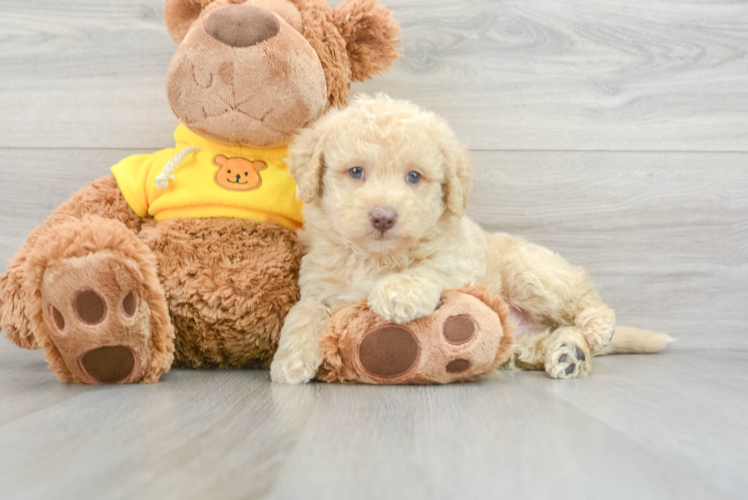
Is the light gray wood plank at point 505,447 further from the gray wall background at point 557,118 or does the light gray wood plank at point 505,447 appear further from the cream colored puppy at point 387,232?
the gray wall background at point 557,118

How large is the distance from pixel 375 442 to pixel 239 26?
96cm

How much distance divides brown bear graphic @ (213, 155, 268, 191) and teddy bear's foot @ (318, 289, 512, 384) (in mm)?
451

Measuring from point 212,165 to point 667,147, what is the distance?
150cm

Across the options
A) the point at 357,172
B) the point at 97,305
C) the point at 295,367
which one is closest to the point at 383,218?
the point at 357,172

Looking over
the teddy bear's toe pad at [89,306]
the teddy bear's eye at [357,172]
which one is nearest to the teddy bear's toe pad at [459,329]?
the teddy bear's eye at [357,172]

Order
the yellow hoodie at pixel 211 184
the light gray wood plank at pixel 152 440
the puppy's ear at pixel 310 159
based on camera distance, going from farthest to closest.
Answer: the yellow hoodie at pixel 211 184 < the puppy's ear at pixel 310 159 < the light gray wood plank at pixel 152 440

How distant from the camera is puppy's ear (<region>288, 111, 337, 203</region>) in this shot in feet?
4.08

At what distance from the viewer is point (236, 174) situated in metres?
1.40

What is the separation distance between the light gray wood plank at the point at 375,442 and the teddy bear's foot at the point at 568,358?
0.12 m

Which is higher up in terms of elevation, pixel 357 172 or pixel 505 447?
pixel 357 172

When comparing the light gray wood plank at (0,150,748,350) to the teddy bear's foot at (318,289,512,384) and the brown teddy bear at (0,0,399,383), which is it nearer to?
the brown teddy bear at (0,0,399,383)

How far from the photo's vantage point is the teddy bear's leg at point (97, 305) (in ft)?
3.34

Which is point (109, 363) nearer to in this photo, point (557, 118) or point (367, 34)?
point (367, 34)

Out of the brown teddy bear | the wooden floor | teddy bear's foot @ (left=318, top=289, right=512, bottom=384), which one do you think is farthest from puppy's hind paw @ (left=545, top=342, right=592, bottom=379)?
the brown teddy bear
